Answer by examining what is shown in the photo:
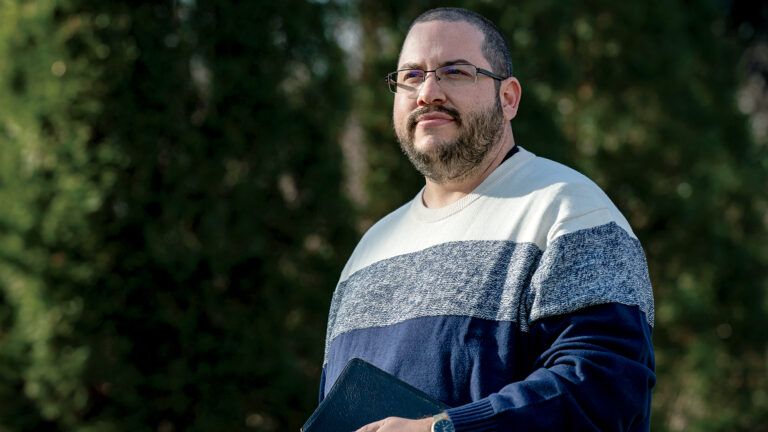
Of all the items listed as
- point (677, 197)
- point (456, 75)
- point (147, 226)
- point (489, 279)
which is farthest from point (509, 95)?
point (677, 197)

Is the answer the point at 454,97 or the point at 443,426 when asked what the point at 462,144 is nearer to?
the point at 454,97

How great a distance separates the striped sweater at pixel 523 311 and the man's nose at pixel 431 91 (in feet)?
0.70

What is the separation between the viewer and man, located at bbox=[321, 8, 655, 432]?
169 centimetres

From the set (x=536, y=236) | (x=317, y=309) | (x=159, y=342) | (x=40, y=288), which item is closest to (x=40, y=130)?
(x=40, y=288)

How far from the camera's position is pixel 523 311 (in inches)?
71.1

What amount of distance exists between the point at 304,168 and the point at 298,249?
1.30ft

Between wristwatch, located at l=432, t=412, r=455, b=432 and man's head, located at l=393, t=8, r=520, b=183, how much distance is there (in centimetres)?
62

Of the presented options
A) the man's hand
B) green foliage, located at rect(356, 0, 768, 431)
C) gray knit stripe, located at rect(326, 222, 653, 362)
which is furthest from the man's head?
green foliage, located at rect(356, 0, 768, 431)

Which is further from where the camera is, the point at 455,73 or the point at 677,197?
the point at 677,197

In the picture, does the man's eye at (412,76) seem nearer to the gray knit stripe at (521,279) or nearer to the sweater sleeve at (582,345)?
the gray knit stripe at (521,279)

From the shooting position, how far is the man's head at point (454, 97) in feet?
6.78

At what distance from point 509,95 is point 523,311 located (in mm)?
590

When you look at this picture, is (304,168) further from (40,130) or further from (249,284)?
(40,130)

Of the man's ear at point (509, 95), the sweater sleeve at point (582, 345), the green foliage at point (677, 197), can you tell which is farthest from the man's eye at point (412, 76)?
the green foliage at point (677, 197)
